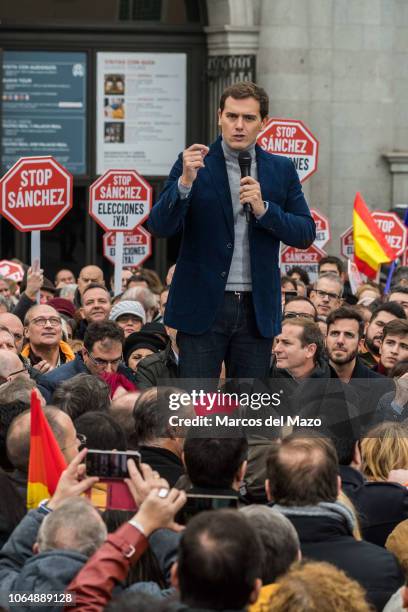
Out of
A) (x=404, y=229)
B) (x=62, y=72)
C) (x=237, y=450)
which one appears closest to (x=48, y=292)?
(x=404, y=229)

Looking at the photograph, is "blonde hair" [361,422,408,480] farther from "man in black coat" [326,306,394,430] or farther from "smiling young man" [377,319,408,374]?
"smiling young man" [377,319,408,374]

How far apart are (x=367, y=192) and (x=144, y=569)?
59.1 feet

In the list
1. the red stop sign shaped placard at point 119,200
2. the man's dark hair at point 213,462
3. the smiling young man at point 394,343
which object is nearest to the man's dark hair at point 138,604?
the man's dark hair at point 213,462

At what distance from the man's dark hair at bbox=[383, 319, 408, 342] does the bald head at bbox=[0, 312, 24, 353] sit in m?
2.42

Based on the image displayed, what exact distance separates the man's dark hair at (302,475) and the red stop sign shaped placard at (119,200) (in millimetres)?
10269

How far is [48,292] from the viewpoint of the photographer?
1598 cm

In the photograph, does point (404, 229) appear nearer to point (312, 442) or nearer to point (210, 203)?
point (210, 203)

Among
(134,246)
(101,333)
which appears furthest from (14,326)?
(134,246)

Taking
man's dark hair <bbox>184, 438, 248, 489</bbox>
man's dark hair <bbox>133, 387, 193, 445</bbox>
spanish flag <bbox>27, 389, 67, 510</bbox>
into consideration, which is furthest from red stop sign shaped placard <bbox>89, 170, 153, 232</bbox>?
man's dark hair <bbox>184, 438, 248, 489</bbox>

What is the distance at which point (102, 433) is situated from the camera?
21.9 ft

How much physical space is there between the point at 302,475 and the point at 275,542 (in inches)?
24.7

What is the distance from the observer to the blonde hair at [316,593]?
15.4 feet

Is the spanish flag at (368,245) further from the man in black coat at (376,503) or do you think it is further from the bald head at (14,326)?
the man in black coat at (376,503)

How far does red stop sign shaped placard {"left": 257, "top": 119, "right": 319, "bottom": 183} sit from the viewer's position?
49.7 feet
